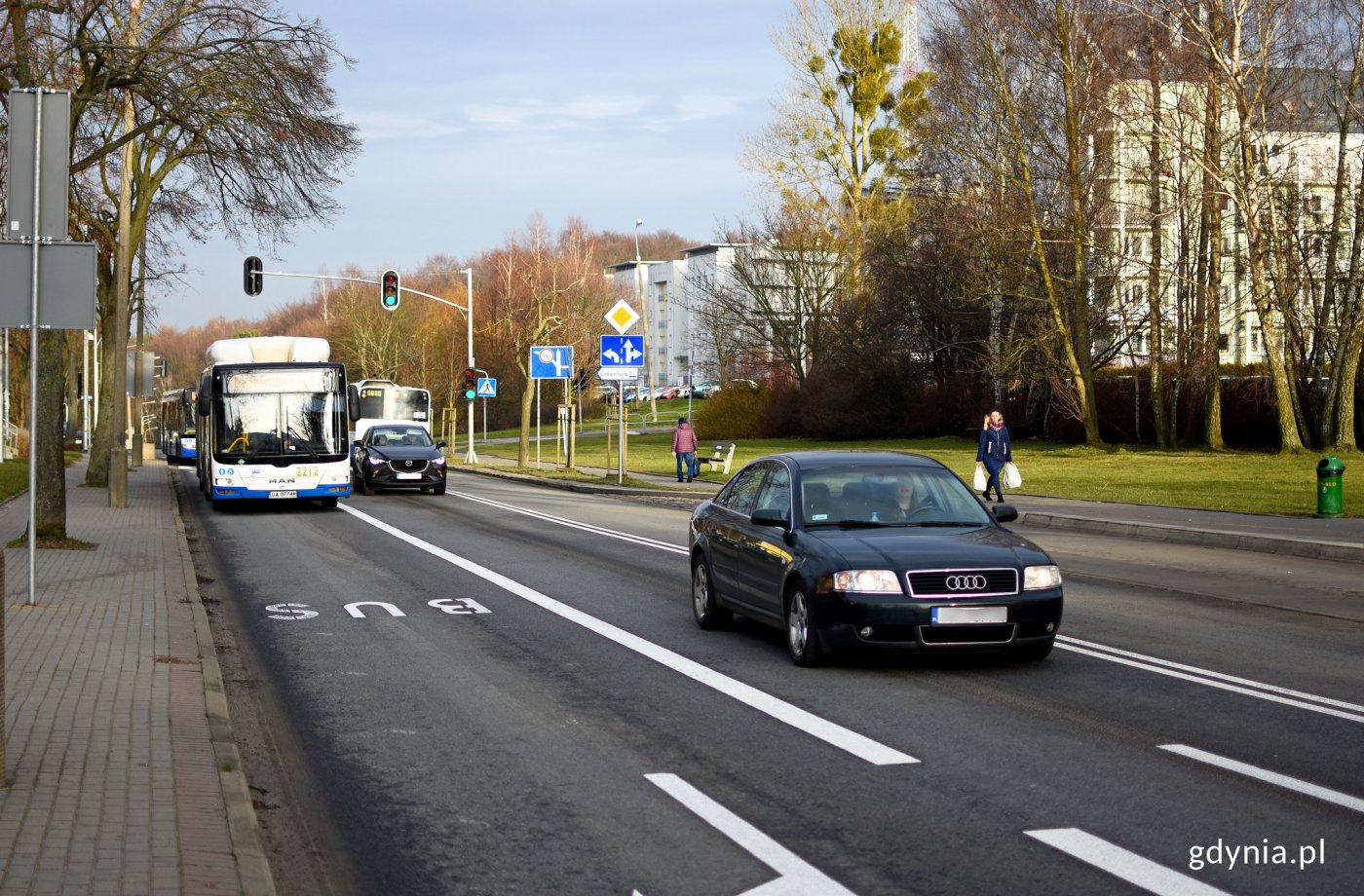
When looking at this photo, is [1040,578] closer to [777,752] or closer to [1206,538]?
[777,752]

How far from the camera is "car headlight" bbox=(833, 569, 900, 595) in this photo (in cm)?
947

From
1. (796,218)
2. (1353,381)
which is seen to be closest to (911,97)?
(796,218)

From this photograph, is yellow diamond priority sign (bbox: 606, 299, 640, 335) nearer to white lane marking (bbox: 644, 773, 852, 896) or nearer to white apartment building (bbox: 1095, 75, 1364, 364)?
white apartment building (bbox: 1095, 75, 1364, 364)

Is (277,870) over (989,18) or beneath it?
beneath

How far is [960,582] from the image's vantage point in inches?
374

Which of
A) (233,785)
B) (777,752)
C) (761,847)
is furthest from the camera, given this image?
(777,752)

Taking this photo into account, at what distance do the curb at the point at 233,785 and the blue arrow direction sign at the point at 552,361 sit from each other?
28864mm

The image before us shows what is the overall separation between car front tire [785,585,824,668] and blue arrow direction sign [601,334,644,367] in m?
24.9

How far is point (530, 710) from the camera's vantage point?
8.82 meters

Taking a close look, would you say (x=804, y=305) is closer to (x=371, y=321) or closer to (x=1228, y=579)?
(x=371, y=321)

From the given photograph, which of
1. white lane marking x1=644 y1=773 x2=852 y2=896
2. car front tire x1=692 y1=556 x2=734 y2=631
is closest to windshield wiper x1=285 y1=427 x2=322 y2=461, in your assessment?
car front tire x1=692 y1=556 x2=734 y2=631

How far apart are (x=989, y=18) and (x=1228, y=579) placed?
30145 millimetres

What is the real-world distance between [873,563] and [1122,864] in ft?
13.5

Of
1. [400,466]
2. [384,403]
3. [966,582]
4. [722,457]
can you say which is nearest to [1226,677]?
[966,582]
